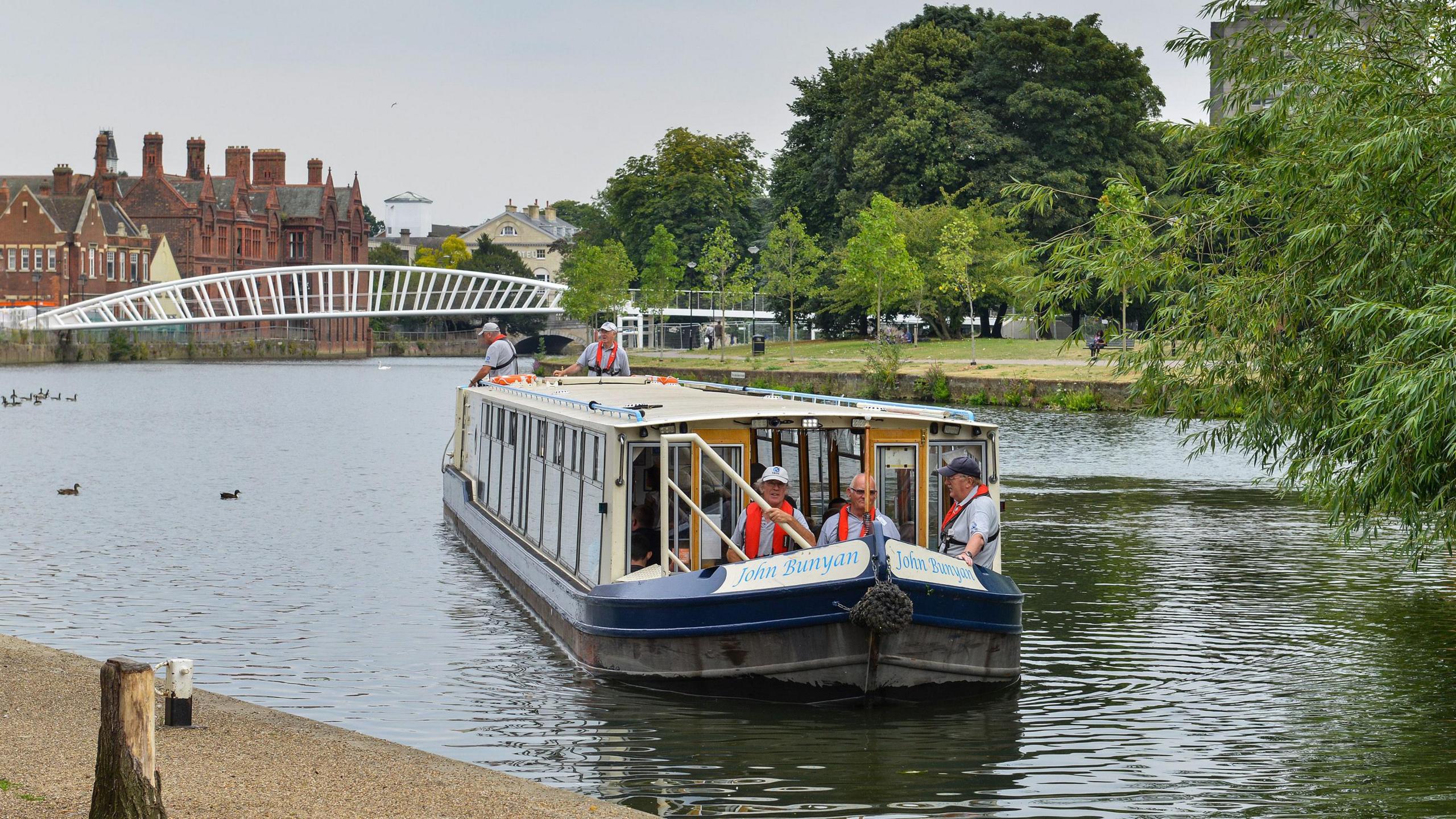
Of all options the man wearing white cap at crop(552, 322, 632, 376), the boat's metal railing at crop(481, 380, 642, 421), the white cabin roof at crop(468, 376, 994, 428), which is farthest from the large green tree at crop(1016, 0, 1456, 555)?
the man wearing white cap at crop(552, 322, 632, 376)

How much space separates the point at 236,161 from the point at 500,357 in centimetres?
13209

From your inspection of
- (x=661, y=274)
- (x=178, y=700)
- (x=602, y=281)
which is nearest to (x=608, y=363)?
(x=178, y=700)

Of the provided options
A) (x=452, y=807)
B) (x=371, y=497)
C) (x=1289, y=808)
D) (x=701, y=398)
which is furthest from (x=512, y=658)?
Answer: (x=371, y=497)

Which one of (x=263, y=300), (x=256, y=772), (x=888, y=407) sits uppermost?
(x=263, y=300)

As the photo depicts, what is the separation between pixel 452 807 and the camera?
8836mm

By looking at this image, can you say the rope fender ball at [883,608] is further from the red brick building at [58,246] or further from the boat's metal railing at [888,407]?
the red brick building at [58,246]

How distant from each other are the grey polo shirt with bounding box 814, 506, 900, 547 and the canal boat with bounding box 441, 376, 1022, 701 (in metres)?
0.14

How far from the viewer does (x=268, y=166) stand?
151125 millimetres

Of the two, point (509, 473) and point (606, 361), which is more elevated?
point (606, 361)

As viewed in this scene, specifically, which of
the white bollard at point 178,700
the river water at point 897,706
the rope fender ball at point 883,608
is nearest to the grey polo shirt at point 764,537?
the rope fender ball at point 883,608

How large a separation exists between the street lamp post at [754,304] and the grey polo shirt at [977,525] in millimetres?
62767

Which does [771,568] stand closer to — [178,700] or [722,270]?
[178,700]

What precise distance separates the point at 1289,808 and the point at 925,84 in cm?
6946

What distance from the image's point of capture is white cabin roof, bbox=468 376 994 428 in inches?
509
